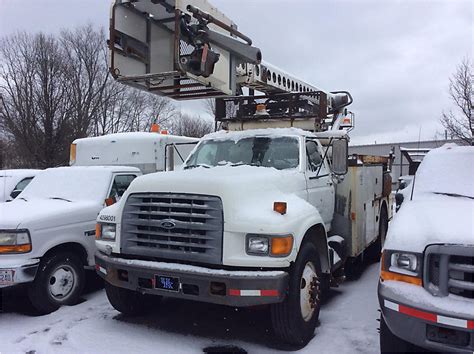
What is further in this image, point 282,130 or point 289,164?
point 282,130

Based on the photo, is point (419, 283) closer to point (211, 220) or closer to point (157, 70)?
point (211, 220)

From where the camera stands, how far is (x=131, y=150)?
9.29 m

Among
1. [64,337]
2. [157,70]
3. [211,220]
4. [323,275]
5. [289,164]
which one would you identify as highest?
[157,70]

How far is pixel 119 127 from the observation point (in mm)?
37125

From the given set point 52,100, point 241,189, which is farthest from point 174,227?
point 52,100

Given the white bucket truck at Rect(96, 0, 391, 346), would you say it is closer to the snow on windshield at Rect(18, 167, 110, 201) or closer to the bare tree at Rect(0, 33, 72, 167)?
the snow on windshield at Rect(18, 167, 110, 201)

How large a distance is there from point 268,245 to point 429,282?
1347 mm

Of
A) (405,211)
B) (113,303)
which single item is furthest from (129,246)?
(405,211)

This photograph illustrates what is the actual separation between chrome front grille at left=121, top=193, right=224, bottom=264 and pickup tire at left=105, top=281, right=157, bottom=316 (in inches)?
27.7

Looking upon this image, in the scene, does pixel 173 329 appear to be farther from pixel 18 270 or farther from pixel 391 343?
pixel 391 343

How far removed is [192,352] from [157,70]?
379 centimetres

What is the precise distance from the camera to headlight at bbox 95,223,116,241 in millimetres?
4457

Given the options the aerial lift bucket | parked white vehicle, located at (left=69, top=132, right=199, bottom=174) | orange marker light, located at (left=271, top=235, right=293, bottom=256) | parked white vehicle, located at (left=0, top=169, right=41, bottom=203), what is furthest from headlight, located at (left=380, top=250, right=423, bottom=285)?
parked white vehicle, located at (left=0, top=169, right=41, bottom=203)

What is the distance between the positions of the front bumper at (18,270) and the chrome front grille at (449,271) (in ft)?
13.8
